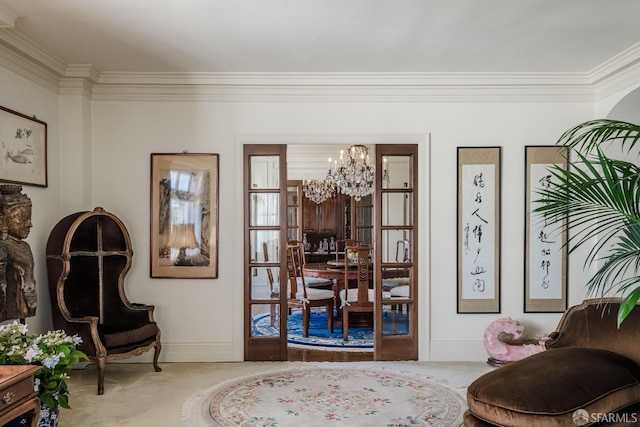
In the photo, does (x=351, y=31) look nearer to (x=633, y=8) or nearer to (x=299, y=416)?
(x=633, y=8)

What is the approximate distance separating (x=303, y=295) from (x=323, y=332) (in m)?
0.61

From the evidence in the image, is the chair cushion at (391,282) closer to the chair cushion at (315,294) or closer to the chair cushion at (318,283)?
the chair cushion at (315,294)

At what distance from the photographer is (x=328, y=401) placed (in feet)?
12.2

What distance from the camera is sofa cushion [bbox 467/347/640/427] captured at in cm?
243

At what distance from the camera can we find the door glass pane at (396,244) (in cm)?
487

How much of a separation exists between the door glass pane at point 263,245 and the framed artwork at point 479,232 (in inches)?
69.3

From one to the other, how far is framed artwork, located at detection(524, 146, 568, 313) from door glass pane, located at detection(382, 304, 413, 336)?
1.15 meters

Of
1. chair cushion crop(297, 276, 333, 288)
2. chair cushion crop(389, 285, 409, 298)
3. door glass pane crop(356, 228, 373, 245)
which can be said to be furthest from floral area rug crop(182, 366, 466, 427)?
door glass pane crop(356, 228, 373, 245)

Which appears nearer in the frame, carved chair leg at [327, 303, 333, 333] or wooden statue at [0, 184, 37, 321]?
wooden statue at [0, 184, 37, 321]

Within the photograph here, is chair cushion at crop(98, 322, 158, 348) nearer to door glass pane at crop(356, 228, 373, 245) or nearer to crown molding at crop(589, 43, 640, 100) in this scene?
crown molding at crop(589, 43, 640, 100)

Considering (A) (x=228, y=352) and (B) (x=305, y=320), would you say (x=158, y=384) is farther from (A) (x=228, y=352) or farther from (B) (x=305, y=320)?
(B) (x=305, y=320)

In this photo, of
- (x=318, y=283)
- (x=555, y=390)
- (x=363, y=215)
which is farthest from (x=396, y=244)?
(x=363, y=215)

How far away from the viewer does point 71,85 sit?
461 centimetres

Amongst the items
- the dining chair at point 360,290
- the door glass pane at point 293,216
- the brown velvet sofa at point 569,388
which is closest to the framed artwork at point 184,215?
the dining chair at point 360,290
